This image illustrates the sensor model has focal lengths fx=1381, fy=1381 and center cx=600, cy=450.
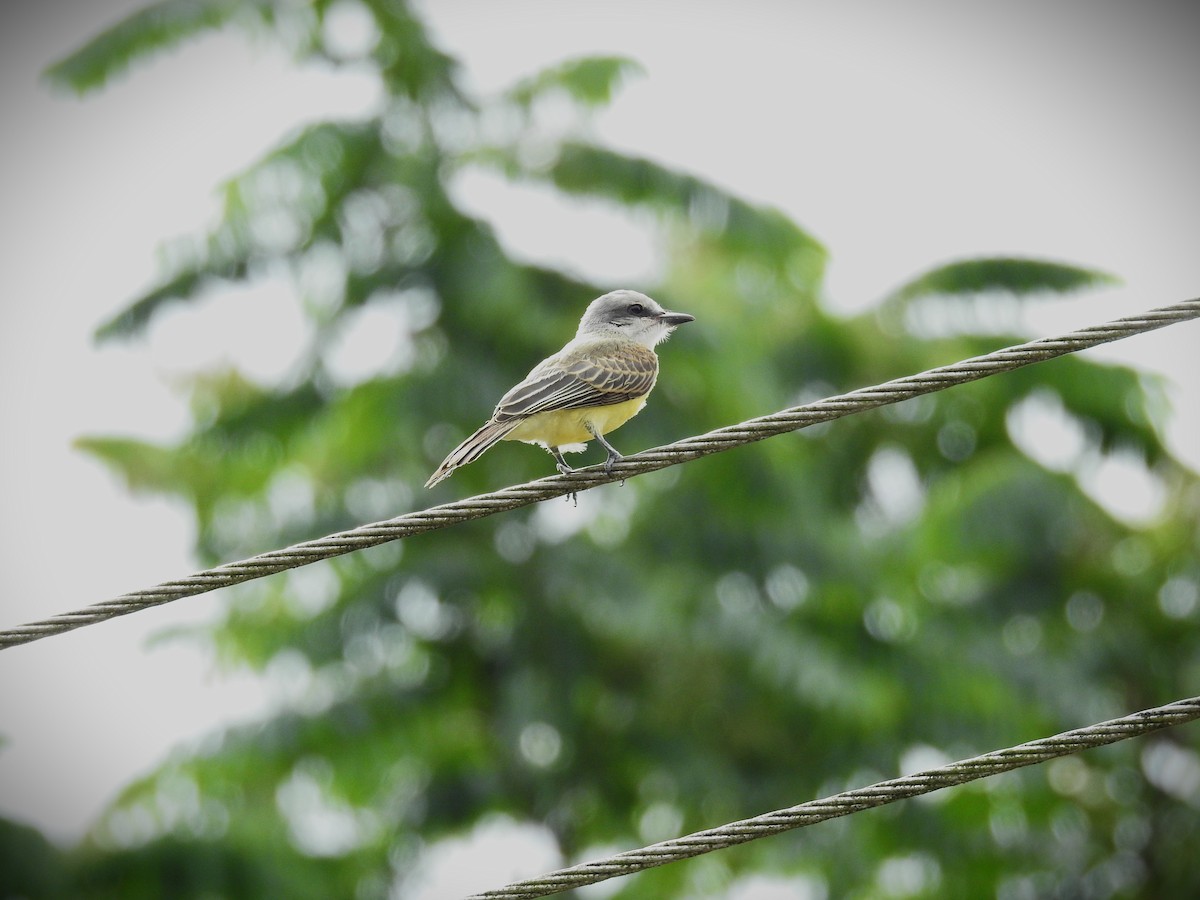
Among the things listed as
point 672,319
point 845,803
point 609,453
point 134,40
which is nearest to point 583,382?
point 609,453

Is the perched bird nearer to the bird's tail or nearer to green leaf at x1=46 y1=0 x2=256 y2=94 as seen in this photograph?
the bird's tail

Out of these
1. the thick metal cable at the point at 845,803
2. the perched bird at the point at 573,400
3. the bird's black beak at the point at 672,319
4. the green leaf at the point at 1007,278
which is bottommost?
the thick metal cable at the point at 845,803

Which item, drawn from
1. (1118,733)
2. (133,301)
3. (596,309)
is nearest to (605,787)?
(596,309)

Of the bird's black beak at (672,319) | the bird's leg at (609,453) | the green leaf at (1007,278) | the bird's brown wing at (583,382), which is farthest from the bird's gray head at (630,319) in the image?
the green leaf at (1007,278)

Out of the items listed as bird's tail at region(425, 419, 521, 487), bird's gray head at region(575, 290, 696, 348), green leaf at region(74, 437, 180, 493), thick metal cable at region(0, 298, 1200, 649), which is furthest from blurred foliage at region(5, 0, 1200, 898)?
thick metal cable at region(0, 298, 1200, 649)

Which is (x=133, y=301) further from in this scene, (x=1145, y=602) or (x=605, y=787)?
(x=1145, y=602)

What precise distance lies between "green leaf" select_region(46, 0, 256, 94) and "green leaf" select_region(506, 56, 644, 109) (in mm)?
2381

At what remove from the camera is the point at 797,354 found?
474 inches

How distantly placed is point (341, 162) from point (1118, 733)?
8.36 metres

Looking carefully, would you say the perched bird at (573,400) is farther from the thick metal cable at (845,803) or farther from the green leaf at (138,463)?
the green leaf at (138,463)

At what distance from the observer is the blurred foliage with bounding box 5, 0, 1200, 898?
1000 centimetres

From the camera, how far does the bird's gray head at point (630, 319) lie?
24.5ft

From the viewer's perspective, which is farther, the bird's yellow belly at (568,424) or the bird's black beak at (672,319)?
the bird's black beak at (672,319)

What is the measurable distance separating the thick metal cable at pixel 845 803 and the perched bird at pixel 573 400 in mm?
2049
